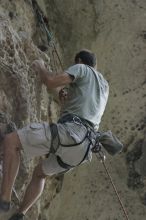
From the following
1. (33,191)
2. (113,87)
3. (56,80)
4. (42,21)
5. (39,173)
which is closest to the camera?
(56,80)

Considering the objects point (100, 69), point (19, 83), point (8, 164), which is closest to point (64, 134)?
point (8, 164)

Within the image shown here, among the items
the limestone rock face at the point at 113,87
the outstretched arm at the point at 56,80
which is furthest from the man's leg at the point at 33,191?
the limestone rock face at the point at 113,87

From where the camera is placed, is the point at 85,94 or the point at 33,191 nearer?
the point at 85,94

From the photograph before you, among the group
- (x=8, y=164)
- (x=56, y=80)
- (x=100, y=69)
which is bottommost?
(x=100, y=69)

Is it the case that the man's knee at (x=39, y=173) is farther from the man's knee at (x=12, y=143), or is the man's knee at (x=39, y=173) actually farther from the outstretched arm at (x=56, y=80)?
the outstretched arm at (x=56, y=80)

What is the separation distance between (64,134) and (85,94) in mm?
520

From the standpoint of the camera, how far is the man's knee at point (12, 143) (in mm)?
5281

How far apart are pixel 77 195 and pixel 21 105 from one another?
7.51ft

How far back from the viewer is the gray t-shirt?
5578 millimetres

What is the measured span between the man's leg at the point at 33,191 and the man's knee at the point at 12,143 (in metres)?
0.72

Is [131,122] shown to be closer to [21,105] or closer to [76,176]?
[76,176]

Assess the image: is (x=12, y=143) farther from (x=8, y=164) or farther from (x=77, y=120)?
(x=77, y=120)

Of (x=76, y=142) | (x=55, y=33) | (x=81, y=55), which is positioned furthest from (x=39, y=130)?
(x=55, y=33)

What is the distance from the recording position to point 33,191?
5852 millimetres
